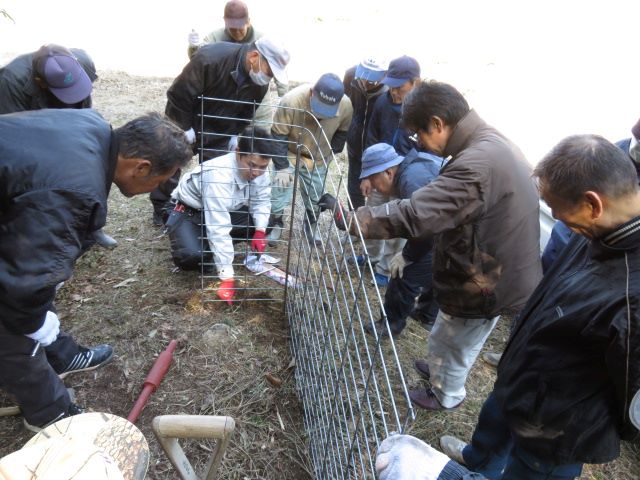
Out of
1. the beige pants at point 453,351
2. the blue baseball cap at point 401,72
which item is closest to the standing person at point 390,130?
the blue baseball cap at point 401,72

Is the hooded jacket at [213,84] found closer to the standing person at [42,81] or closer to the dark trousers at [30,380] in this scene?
the standing person at [42,81]

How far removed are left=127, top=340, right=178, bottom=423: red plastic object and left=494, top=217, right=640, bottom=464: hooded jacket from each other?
1.91 m

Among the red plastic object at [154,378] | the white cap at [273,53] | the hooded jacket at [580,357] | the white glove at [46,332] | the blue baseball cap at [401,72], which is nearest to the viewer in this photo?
the hooded jacket at [580,357]

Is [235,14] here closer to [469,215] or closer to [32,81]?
[32,81]

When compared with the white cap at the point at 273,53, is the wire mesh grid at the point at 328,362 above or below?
below

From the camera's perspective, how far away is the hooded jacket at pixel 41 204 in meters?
1.69

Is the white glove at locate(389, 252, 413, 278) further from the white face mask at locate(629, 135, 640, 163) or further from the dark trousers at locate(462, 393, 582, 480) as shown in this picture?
the white face mask at locate(629, 135, 640, 163)

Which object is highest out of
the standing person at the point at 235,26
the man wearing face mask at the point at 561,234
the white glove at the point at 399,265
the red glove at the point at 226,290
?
the standing person at the point at 235,26

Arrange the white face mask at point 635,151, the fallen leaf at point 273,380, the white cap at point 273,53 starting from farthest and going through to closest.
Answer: the white cap at point 273,53, the fallen leaf at point 273,380, the white face mask at point 635,151

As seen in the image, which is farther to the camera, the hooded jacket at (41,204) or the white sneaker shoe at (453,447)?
the white sneaker shoe at (453,447)

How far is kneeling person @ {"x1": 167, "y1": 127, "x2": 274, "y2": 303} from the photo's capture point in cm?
329

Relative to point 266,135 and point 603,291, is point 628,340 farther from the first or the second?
point 266,135

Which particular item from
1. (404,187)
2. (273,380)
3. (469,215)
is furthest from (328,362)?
(404,187)

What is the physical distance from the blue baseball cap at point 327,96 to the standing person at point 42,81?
177 cm
